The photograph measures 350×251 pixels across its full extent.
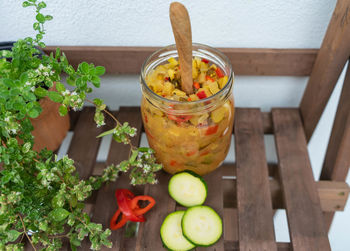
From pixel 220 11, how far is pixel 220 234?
506 mm

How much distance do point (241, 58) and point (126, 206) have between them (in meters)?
0.46

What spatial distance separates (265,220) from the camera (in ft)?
2.29

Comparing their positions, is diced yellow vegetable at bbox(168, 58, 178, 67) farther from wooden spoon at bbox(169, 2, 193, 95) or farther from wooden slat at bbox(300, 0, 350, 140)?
wooden slat at bbox(300, 0, 350, 140)

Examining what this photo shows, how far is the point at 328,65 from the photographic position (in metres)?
0.74

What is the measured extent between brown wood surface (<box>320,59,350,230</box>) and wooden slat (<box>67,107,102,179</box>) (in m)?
0.63

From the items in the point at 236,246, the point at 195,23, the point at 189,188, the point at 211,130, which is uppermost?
the point at 195,23

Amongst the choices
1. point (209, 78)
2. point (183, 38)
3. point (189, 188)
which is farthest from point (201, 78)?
point (189, 188)

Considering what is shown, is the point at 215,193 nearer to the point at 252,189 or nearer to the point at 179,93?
the point at 252,189

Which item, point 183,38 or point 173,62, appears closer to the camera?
point 183,38

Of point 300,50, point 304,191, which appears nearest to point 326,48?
point 300,50

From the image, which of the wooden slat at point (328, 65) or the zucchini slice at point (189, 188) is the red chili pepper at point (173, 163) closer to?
the zucchini slice at point (189, 188)

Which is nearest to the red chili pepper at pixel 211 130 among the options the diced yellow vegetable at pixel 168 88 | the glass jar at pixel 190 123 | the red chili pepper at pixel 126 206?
the glass jar at pixel 190 123

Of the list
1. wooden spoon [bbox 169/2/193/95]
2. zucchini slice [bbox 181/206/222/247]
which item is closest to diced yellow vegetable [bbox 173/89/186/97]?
wooden spoon [bbox 169/2/193/95]

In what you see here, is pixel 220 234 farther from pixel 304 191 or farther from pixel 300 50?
pixel 300 50
